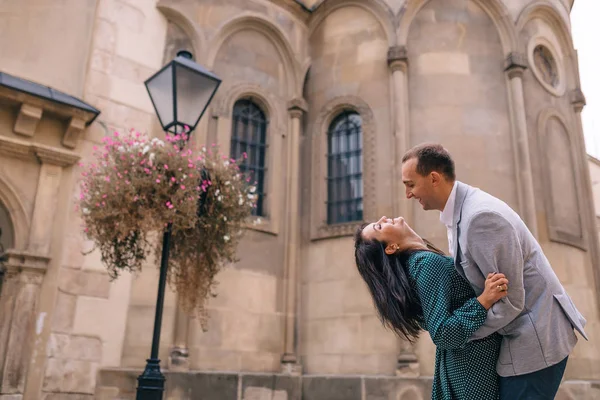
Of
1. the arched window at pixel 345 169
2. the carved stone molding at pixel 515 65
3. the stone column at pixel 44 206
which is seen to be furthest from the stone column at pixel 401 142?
the stone column at pixel 44 206

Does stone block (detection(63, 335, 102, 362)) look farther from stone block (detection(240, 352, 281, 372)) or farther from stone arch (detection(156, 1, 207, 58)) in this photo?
stone arch (detection(156, 1, 207, 58))

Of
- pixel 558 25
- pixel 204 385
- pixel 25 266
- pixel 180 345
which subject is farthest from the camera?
pixel 558 25

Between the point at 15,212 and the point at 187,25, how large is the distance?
460cm

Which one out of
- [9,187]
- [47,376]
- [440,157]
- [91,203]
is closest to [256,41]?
[9,187]

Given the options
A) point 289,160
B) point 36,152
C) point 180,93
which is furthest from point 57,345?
point 289,160

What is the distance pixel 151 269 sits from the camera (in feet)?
28.9

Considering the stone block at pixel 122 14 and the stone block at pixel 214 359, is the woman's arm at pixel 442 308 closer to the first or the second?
the stone block at pixel 214 359

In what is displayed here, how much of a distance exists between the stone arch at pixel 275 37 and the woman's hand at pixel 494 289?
31.0ft

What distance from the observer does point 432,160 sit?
7.56 feet

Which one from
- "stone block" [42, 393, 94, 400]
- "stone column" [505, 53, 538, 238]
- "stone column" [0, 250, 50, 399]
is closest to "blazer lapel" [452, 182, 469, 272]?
"stone column" [0, 250, 50, 399]

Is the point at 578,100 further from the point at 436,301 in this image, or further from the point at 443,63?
the point at 436,301

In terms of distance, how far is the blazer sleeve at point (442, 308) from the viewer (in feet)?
6.57

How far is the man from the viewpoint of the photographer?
6.51 ft

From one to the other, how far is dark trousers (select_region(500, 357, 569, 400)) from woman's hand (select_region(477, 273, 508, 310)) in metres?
0.28
